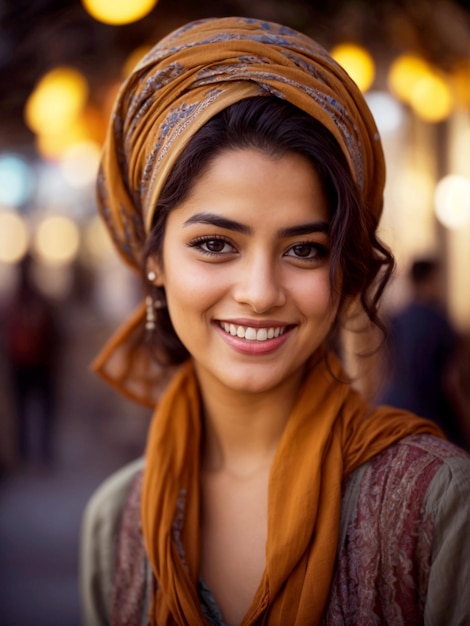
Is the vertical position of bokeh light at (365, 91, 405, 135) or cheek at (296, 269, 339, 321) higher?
bokeh light at (365, 91, 405, 135)

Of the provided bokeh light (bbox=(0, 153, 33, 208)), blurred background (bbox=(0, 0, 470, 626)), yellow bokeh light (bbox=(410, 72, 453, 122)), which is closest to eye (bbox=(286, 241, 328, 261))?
blurred background (bbox=(0, 0, 470, 626))

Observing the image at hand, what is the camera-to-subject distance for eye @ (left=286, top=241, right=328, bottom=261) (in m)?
1.68

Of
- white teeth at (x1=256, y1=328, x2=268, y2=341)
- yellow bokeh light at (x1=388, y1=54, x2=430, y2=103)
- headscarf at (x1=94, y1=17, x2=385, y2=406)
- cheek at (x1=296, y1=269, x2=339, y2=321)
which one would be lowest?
white teeth at (x1=256, y1=328, x2=268, y2=341)

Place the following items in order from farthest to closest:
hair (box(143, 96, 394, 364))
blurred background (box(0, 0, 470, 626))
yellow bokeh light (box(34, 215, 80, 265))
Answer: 1. yellow bokeh light (box(34, 215, 80, 265))
2. blurred background (box(0, 0, 470, 626))
3. hair (box(143, 96, 394, 364))

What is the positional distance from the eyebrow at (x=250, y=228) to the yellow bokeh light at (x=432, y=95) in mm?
4852

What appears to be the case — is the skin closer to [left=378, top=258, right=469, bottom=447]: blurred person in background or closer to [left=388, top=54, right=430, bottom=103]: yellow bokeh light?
[left=378, top=258, right=469, bottom=447]: blurred person in background

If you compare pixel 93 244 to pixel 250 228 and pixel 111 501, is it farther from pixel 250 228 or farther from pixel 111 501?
pixel 250 228

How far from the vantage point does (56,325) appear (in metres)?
7.52

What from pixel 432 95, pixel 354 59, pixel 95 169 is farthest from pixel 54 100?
pixel 432 95

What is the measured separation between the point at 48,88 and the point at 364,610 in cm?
484

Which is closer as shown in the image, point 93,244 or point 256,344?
point 256,344

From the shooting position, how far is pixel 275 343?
1706 mm

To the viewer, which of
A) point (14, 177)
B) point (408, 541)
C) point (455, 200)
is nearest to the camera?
point (408, 541)

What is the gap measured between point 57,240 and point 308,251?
32538mm
